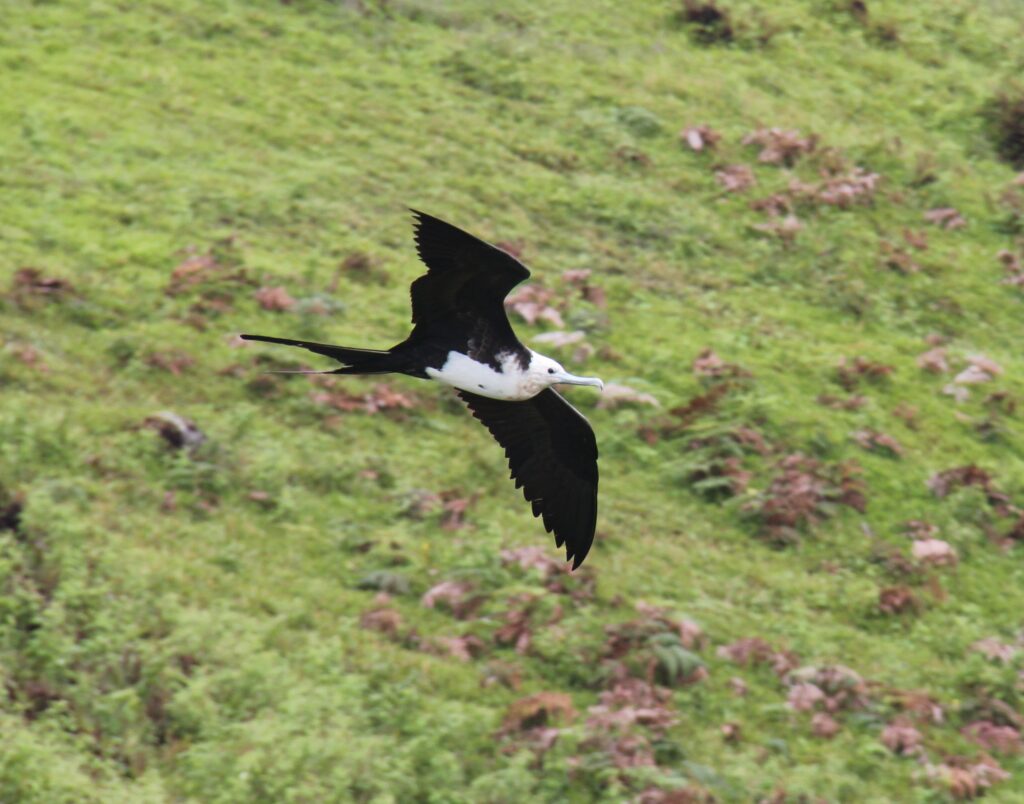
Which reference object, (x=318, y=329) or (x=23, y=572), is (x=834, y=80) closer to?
(x=318, y=329)

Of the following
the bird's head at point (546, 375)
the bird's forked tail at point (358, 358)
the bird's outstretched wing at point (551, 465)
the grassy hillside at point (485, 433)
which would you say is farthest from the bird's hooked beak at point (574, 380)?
the grassy hillside at point (485, 433)

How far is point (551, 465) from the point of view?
7.42 meters

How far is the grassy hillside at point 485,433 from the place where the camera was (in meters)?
8.76

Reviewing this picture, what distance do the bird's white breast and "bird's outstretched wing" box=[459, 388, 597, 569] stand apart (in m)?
0.87

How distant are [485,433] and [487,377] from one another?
504cm

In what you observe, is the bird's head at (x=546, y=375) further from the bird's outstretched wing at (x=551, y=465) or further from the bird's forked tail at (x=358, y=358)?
the bird's outstretched wing at (x=551, y=465)

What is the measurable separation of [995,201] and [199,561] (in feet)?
31.8

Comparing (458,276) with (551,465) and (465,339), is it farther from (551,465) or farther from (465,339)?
(551,465)

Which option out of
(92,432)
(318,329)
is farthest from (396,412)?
(92,432)

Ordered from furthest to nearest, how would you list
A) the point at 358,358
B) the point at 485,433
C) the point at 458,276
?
1. the point at 485,433
2. the point at 458,276
3. the point at 358,358

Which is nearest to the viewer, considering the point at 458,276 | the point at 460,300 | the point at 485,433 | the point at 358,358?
the point at 358,358

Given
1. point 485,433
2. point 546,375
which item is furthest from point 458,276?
point 485,433

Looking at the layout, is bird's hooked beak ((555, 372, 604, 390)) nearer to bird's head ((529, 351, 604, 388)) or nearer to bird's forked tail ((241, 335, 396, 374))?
bird's head ((529, 351, 604, 388))

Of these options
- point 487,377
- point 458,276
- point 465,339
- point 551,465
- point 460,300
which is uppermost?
point 458,276
